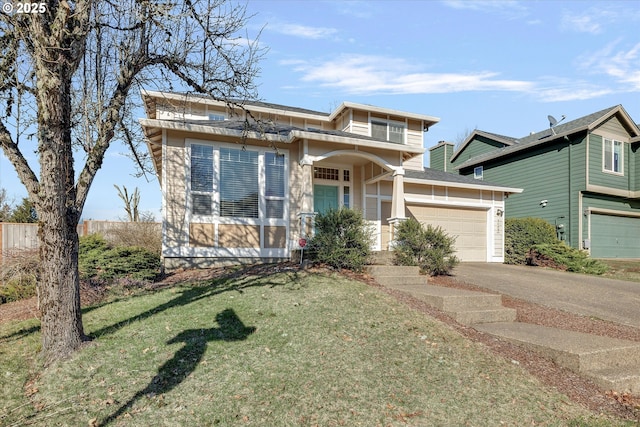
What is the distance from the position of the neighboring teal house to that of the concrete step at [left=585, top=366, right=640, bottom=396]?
44.2 ft

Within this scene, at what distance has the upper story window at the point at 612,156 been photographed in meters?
16.4

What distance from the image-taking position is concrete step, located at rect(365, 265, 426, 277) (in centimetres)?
820

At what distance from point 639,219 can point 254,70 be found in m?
20.1

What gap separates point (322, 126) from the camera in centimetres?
1558

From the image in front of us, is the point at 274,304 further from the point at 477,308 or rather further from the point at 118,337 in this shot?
the point at 477,308

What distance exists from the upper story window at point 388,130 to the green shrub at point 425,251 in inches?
255

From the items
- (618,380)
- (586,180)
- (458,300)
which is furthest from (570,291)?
(586,180)

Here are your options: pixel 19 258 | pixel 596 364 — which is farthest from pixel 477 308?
pixel 19 258

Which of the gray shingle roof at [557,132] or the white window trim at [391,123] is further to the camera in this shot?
the gray shingle roof at [557,132]

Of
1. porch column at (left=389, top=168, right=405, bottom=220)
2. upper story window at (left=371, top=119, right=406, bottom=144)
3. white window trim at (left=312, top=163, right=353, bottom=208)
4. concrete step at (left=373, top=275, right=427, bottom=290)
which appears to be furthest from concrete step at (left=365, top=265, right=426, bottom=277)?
upper story window at (left=371, top=119, right=406, bottom=144)

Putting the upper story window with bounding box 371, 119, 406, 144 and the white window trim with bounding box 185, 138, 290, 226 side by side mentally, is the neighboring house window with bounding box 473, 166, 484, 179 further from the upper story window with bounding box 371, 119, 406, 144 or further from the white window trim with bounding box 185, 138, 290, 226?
the white window trim with bounding box 185, 138, 290, 226

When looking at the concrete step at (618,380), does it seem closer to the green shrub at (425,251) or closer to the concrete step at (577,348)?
the concrete step at (577,348)

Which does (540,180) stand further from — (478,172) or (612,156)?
(478,172)

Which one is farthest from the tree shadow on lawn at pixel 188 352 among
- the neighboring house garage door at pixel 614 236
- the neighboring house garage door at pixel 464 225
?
the neighboring house garage door at pixel 614 236
